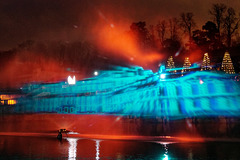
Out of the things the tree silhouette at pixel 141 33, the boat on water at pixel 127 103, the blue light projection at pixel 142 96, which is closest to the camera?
Result: the blue light projection at pixel 142 96

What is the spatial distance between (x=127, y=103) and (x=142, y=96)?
360 centimetres

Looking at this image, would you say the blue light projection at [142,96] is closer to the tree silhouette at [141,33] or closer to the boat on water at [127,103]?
the boat on water at [127,103]

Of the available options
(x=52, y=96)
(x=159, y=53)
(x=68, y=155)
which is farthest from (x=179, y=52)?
(x=68, y=155)

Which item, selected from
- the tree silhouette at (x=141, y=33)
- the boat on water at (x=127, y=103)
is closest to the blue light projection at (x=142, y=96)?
the boat on water at (x=127, y=103)

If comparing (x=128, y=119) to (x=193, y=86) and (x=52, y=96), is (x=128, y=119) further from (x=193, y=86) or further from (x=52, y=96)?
(x=52, y=96)

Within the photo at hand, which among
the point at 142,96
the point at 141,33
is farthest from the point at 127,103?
the point at 141,33

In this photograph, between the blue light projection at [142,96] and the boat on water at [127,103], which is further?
the boat on water at [127,103]

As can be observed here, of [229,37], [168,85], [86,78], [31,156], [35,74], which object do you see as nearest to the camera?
[31,156]

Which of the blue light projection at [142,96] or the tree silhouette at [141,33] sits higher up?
the tree silhouette at [141,33]

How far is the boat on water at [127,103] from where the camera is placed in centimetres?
4578

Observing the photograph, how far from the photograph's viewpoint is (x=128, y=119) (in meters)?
51.2

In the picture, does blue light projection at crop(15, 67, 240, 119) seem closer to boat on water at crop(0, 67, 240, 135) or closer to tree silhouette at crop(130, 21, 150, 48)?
boat on water at crop(0, 67, 240, 135)

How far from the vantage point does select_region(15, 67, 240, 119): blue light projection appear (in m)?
45.5

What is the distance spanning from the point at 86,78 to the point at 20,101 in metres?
19.3
